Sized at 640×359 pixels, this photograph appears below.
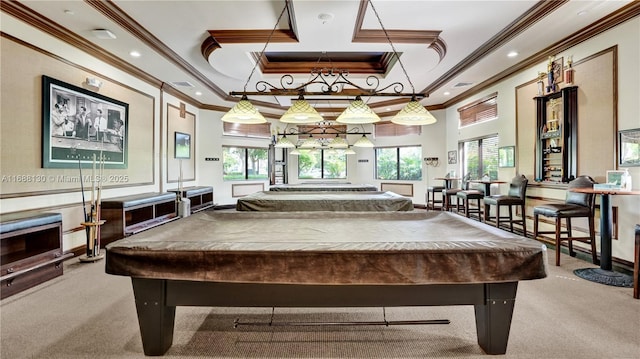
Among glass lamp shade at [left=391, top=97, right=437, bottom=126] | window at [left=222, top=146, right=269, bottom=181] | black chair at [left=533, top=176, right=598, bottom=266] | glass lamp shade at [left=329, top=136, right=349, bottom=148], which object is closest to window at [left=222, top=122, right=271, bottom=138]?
window at [left=222, top=146, right=269, bottom=181]

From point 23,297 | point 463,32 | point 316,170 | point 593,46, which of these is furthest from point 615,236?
point 316,170

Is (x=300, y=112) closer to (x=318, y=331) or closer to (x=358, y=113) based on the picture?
(x=358, y=113)

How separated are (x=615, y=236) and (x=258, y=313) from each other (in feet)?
14.1

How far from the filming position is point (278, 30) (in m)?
4.26

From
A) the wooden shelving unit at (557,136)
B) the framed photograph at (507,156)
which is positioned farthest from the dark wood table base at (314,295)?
the framed photograph at (507,156)

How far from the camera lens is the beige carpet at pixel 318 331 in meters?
1.92

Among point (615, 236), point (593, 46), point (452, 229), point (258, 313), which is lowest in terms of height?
point (258, 313)

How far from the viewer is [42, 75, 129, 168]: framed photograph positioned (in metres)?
3.75

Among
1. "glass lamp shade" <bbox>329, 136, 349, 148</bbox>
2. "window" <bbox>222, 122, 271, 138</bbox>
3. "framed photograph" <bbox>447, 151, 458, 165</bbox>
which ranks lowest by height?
"framed photograph" <bbox>447, 151, 458, 165</bbox>

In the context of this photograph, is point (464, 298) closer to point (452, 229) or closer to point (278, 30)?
point (452, 229)

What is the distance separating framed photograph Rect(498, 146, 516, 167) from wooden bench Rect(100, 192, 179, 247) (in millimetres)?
6707

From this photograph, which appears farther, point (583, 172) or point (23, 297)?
point (583, 172)

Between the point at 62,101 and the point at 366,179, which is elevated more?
the point at 62,101

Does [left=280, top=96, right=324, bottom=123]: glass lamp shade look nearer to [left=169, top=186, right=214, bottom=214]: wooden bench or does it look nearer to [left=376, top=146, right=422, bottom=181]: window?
[left=169, top=186, right=214, bottom=214]: wooden bench
